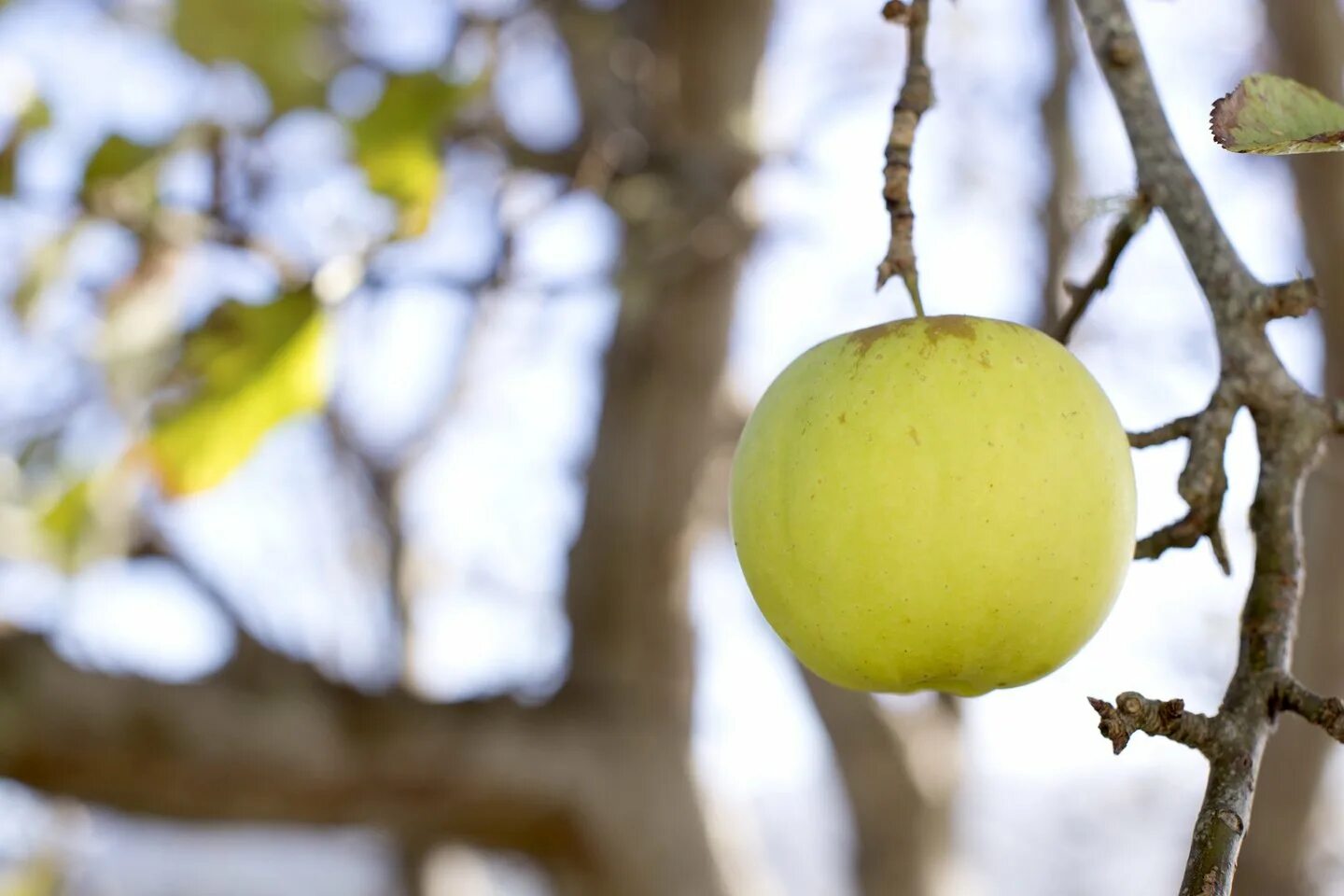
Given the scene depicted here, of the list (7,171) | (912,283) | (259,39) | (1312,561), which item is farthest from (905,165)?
(1312,561)

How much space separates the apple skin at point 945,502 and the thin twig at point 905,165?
19mm

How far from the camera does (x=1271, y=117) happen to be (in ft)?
1.17

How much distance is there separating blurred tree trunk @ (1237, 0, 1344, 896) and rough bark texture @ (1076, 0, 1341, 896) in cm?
138

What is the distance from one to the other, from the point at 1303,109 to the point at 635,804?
1.49 metres

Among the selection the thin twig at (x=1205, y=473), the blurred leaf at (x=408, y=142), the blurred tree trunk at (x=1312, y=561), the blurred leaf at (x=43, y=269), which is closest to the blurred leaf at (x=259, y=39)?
the blurred leaf at (x=408, y=142)

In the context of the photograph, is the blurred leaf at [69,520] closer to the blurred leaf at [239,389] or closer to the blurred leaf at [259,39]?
the blurred leaf at [239,389]

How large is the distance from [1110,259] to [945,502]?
0.43 feet

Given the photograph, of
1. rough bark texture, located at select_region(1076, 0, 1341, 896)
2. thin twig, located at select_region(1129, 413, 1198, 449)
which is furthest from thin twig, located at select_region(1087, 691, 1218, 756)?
thin twig, located at select_region(1129, 413, 1198, 449)

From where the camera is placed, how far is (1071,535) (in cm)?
42

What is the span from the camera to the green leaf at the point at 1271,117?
350 millimetres

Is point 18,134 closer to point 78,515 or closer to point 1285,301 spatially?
point 78,515

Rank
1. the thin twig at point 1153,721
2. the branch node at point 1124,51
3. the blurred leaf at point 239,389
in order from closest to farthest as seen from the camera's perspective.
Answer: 1. the thin twig at point 1153,721
2. the branch node at point 1124,51
3. the blurred leaf at point 239,389

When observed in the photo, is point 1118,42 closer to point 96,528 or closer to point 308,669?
point 96,528

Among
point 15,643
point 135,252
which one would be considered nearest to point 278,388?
point 135,252
